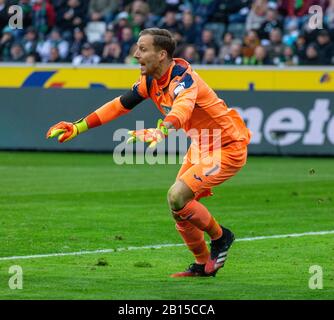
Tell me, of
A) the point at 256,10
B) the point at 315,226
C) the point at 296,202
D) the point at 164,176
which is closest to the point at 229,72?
the point at 256,10

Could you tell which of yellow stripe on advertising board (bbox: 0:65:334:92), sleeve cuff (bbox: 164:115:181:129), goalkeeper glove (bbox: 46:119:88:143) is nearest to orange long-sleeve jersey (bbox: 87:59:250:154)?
goalkeeper glove (bbox: 46:119:88:143)

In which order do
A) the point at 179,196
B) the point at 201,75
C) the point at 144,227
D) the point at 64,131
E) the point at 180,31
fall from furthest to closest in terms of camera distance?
the point at 180,31 < the point at 201,75 < the point at 144,227 < the point at 64,131 < the point at 179,196

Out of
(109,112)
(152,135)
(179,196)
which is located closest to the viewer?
(152,135)

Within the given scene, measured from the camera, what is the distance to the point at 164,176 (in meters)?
20.0

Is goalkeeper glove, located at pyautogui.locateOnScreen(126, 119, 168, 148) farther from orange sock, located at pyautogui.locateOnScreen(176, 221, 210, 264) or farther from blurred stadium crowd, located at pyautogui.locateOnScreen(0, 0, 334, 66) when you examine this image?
blurred stadium crowd, located at pyautogui.locateOnScreen(0, 0, 334, 66)

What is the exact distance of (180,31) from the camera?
26.4m

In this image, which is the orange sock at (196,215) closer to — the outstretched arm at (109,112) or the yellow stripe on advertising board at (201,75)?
the outstretched arm at (109,112)

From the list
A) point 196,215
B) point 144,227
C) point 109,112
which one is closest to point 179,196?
point 196,215

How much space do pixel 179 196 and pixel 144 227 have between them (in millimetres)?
3957

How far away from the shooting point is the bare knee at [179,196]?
9852mm

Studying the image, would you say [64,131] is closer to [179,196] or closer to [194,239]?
[179,196]

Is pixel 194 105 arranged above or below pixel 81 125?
above

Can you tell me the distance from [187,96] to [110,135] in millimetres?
14644

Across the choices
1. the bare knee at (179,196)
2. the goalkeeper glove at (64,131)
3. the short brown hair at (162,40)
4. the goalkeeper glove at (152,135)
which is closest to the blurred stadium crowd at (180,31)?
the short brown hair at (162,40)
